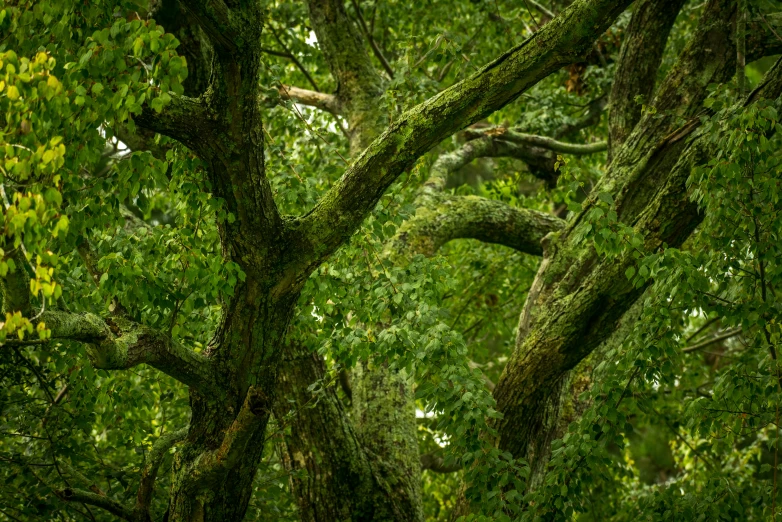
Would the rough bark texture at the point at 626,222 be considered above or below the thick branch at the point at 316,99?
below

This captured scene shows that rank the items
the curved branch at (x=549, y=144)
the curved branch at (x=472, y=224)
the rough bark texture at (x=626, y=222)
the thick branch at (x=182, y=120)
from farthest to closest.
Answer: the curved branch at (x=549, y=144)
the curved branch at (x=472, y=224)
the rough bark texture at (x=626, y=222)
the thick branch at (x=182, y=120)

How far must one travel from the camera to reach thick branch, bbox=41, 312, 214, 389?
12.0ft

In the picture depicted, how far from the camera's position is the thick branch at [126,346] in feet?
12.0

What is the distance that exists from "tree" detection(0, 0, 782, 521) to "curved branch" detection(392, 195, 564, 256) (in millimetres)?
78

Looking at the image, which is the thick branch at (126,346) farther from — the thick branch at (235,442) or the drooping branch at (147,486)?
the drooping branch at (147,486)

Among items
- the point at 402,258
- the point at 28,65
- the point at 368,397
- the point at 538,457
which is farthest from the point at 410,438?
the point at 28,65

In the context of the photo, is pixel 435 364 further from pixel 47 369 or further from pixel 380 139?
pixel 47 369

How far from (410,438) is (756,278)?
2.83 meters

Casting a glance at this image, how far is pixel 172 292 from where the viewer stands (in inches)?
184

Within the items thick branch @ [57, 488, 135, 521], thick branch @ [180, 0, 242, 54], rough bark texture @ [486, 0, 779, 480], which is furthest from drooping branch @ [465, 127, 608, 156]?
thick branch @ [57, 488, 135, 521]

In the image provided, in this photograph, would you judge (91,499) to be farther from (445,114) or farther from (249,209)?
(445,114)

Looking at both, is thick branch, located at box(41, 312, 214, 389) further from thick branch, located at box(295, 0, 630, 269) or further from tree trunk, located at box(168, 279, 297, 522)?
thick branch, located at box(295, 0, 630, 269)

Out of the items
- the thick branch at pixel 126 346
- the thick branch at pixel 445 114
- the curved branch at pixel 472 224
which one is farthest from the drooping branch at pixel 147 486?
the curved branch at pixel 472 224

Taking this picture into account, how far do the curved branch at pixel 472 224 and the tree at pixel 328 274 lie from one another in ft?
0.26
